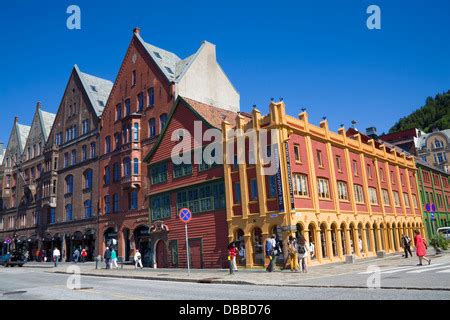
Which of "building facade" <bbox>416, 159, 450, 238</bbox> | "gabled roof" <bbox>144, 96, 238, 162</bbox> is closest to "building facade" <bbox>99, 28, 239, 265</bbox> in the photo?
"gabled roof" <bbox>144, 96, 238, 162</bbox>

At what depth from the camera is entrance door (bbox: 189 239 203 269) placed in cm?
2958

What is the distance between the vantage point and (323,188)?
1158 inches

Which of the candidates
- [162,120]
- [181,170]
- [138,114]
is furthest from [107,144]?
[181,170]

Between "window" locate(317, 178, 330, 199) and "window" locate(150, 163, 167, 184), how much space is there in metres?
12.8

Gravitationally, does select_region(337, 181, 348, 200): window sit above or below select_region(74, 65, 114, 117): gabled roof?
below

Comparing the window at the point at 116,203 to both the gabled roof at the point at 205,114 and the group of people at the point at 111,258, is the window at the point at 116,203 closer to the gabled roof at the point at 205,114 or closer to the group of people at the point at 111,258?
the gabled roof at the point at 205,114

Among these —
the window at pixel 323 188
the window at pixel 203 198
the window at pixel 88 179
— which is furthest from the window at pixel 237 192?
the window at pixel 88 179

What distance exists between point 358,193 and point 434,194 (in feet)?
86.3

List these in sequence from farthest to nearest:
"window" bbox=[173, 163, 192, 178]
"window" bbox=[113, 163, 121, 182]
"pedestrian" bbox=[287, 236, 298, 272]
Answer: "window" bbox=[113, 163, 121, 182] → "window" bbox=[173, 163, 192, 178] → "pedestrian" bbox=[287, 236, 298, 272]

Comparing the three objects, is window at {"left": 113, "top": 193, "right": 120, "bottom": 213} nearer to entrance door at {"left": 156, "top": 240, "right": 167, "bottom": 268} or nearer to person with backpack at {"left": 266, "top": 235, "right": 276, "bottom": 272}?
entrance door at {"left": 156, "top": 240, "right": 167, "bottom": 268}

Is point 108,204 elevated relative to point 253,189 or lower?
elevated

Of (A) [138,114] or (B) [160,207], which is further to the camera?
(A) [138,114]

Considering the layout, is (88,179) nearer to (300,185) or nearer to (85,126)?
(85,126)

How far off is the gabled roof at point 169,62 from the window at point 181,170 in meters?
11.4
